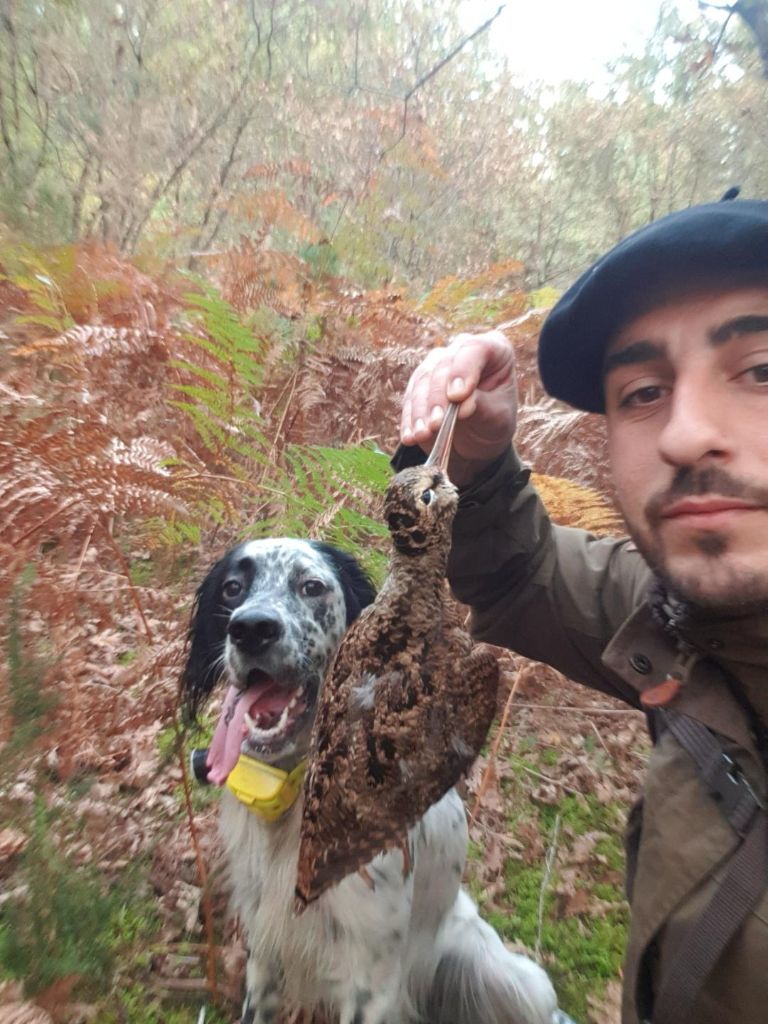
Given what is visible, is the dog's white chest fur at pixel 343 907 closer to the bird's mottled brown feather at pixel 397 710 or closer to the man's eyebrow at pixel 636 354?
the bird's mottled brown feather at pixel 397 710

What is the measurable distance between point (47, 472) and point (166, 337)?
176 cm

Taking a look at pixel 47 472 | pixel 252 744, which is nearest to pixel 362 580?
pixel 252 744

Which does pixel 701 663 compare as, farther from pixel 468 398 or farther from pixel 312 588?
pixel 312 588

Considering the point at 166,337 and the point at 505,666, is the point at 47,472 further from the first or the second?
the point at 505,666

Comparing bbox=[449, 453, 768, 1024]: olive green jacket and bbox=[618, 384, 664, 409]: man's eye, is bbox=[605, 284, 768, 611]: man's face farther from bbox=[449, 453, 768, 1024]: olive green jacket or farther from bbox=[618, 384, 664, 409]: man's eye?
bbox=[449, 453, 768, 1024]: olive green jacket

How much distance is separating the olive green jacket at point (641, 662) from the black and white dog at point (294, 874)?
0.59m

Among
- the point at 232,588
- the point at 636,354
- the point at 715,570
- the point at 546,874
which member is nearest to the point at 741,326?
the point at 636,354

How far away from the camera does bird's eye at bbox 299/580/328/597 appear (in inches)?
89.5

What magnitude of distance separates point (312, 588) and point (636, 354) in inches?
53.0

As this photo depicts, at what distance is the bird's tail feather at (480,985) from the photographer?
2275 mm

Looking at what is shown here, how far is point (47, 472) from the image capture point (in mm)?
2494

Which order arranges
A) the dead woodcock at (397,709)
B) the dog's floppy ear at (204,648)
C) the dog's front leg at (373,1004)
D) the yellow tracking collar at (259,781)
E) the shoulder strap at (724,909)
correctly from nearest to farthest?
the dead woodcock at (397,709)
the shoulder strap at (724,909)
the yellow tracking collar at (259,781)
the dog's front leg at (373,1004)
the dog's floppy ear at (204,648)

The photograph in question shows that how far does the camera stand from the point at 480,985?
230 cm

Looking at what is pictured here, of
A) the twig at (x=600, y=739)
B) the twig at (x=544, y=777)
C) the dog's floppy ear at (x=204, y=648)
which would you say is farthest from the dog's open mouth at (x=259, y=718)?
the twig at (x=600, y=739)
